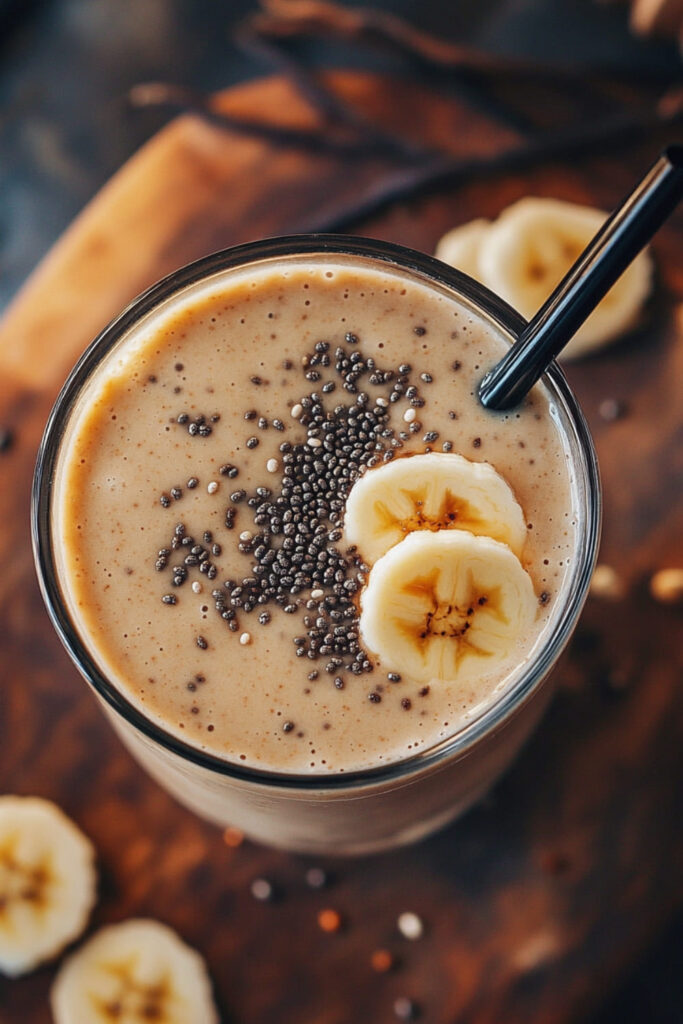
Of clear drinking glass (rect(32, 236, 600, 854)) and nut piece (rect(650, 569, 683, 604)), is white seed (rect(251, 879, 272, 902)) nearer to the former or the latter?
clear drinking glass (rect(32, 236, 600, 854))

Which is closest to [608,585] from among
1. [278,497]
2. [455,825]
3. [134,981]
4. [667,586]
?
[667,586]

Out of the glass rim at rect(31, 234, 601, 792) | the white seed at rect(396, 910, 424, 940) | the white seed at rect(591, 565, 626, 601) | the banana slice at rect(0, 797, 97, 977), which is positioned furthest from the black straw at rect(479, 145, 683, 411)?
the banana slice at rect(0, 797, 97, 977)

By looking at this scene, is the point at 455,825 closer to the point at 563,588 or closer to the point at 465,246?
the point at 563,588

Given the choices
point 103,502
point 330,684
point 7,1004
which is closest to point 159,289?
point 103,502

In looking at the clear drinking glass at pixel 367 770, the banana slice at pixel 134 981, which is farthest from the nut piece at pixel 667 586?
the banana slice at pixel 134 981

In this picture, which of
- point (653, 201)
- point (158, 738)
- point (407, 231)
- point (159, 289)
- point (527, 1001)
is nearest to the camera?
point (653, 201)

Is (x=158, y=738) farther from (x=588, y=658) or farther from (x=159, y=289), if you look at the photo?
(x=588, y=658)
